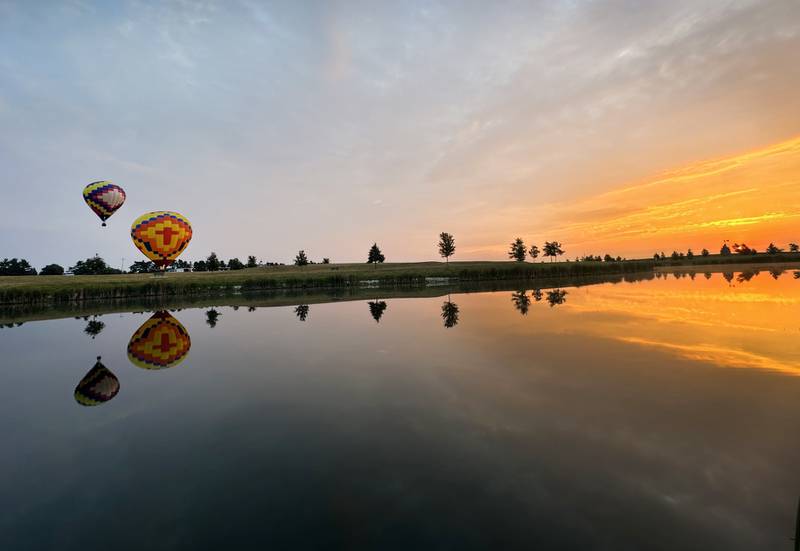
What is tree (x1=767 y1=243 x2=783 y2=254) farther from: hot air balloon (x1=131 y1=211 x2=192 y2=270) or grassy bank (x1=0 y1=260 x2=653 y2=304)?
hot air balloon (x1=131 y1=211 x2=192 y2=270)

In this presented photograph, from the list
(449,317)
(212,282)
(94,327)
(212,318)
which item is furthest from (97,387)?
(212,282)

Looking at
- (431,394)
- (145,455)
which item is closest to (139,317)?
(145,455)

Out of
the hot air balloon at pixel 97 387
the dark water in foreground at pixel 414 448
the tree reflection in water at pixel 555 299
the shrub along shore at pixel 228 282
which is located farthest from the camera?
the shrub along shore at pixel 228 282

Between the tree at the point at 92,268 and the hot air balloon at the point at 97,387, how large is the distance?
445 ft

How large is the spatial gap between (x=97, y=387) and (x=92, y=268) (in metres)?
146

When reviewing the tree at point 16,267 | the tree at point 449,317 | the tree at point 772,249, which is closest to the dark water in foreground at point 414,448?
the tree at point 449,317

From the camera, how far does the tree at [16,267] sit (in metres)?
111

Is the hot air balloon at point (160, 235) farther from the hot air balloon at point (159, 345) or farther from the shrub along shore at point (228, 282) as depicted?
the hot air balloon at point (159, 345)

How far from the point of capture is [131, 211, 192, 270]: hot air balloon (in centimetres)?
4981

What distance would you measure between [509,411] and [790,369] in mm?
9704

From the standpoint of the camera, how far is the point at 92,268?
121 metres

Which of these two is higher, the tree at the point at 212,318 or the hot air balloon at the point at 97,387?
the tree at the point at 212,318

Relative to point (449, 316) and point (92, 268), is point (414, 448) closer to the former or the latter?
point (449, 316)

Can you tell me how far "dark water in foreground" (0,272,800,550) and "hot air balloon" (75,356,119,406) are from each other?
130mm
